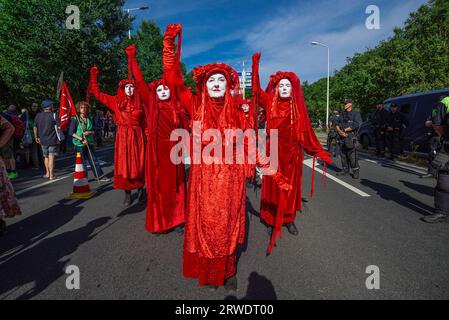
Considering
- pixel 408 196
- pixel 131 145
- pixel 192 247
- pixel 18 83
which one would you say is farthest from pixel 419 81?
pixel 18 83

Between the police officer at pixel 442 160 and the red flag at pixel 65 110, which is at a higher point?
the red flag at pixel 65 110

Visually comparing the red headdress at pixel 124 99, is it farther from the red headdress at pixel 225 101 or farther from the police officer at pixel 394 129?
the police officer at pixel 394 129

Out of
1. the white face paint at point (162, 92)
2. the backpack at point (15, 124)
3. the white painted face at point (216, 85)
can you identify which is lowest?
the backpack at point (15, 124)

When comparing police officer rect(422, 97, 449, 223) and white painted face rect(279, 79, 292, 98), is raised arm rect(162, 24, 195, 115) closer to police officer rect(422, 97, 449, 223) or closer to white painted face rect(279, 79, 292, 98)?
white painted face rect(279, 79, 292, 98)

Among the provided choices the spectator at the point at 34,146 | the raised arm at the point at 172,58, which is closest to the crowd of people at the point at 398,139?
the raised arm at the point at 172,58

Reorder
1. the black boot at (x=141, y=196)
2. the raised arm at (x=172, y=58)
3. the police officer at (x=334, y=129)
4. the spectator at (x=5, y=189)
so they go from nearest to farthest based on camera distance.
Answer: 1. the raised arm at (x=172, y=58)
2. the spectator at (x=5, y=189)
3. the black boot at (x=141, y=196)
4. the police officer at (x=334, y=129)

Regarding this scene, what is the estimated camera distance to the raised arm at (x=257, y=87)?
297cm

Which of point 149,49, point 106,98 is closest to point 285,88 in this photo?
point 106,98

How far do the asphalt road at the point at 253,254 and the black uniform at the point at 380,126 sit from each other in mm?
6156

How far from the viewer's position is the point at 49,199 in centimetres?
548

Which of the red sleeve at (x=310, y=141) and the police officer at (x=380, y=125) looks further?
the police officer at (x=380, y=125)

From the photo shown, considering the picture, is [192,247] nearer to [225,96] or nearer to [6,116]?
[225,96]

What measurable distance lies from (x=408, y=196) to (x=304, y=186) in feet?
6.51

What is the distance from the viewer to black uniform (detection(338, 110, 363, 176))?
718 cm
